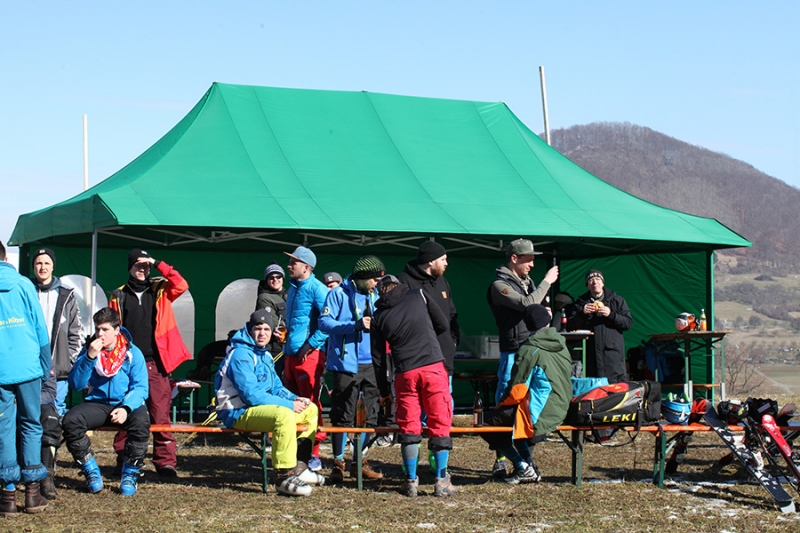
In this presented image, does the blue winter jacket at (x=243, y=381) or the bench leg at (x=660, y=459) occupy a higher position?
the blue winter jacket at (x=243, y=381)

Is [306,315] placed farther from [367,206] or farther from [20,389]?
[367,206]

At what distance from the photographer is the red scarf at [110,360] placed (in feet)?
19.1

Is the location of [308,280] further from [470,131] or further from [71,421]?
[470,131]

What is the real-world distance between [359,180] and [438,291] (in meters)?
3.20

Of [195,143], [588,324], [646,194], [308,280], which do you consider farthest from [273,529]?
[646,194]

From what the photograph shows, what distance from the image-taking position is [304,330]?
6582mm

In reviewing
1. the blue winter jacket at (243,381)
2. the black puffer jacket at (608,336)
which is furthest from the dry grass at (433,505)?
the black puffer jacket at (608,336)

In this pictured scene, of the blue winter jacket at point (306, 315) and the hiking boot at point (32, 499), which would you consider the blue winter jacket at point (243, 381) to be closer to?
the blue winter jacket at point (306, 315)

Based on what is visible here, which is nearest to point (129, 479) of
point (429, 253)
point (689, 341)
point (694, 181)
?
point (429, 253)

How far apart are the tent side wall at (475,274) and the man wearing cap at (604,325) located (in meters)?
2.94

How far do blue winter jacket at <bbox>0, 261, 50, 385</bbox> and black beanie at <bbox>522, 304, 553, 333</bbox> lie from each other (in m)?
2.88

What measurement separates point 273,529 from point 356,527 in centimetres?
42

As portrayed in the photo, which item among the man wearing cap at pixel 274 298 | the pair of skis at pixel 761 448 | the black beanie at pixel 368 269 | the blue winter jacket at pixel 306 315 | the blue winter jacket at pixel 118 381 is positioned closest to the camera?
the pair of skis at pixel 761 448

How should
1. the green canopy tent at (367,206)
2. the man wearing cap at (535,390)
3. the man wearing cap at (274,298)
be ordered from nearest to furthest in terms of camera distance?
the man wearing cap at (535,390), the man wearing cap at (274,298), the green canopy tent at (367,206)
